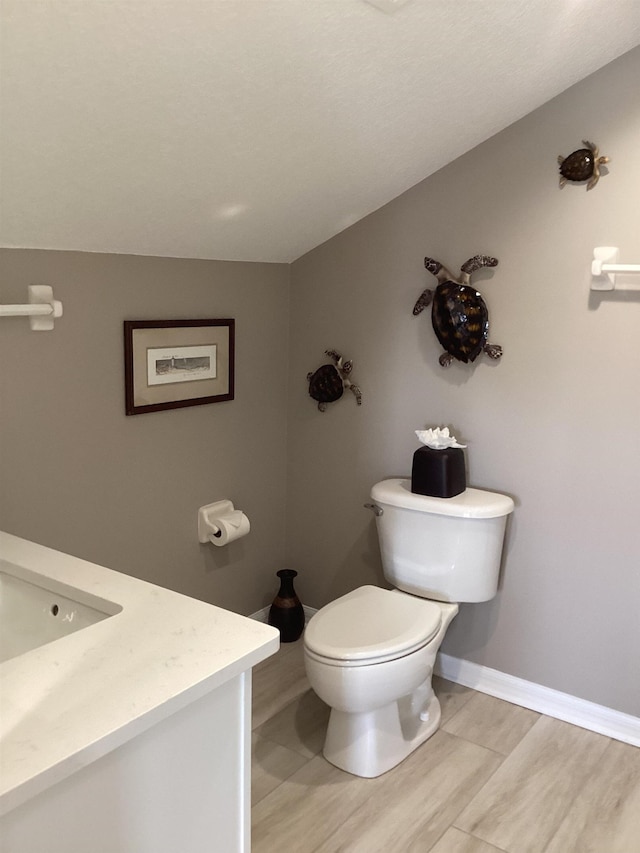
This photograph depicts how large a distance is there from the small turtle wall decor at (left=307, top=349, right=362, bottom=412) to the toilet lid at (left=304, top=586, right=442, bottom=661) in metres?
0.74

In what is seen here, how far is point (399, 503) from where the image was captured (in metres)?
2.54

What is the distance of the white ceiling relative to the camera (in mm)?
1412

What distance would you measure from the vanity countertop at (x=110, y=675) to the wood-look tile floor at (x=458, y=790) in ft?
2.99

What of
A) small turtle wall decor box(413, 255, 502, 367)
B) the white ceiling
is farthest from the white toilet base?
the white ceiling

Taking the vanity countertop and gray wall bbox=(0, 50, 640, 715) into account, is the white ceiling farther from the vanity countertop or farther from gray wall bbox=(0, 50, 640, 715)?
the vanity countertop

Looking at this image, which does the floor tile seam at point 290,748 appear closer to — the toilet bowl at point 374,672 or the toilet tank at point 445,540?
the toilet bowl at point 374,672

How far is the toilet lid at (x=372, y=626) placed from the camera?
216 centimetres

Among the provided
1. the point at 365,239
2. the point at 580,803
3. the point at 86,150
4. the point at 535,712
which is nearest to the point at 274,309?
the point at 365,239

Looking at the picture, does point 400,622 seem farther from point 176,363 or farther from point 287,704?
point 176,363

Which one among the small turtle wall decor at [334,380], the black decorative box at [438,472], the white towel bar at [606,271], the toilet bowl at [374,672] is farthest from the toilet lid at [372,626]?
the white towel bar at [606,271]

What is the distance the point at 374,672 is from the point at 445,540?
532 millimetres

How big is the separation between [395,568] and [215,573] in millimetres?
666

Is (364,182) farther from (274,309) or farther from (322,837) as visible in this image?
(322,837)

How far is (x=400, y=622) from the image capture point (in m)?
2.32
